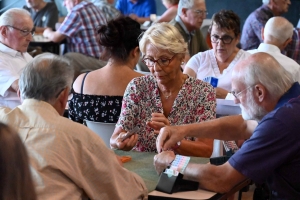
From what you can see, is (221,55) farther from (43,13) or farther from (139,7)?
(43,13)

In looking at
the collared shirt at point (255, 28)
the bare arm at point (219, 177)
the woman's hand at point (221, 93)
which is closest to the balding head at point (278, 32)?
the woman's hand at point (221, 93)

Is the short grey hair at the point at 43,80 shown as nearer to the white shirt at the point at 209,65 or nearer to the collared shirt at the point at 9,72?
the collared shirt at the point at 9,72

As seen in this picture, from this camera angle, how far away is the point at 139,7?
8.45 meters

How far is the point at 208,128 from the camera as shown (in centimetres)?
287

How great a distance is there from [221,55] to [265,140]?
2.31 m

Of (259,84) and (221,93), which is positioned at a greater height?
(259,84)

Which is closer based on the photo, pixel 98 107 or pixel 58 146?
pixel 58 146

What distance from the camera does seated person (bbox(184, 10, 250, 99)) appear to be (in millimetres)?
4398

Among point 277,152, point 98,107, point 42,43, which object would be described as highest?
point 277,152

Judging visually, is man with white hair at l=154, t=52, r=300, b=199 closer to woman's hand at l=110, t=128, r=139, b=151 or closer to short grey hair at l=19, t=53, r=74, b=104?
woman's hand at l=110, t=128, r=139, b=151

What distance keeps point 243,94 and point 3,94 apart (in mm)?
2162

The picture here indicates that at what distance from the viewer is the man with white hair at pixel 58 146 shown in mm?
2023

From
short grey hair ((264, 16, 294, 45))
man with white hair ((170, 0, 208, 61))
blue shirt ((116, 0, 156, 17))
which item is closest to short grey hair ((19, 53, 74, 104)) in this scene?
short grey hair ((264, 16, 294, 45))

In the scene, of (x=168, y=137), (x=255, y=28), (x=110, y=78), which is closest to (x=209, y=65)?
(x=110, y=78)
